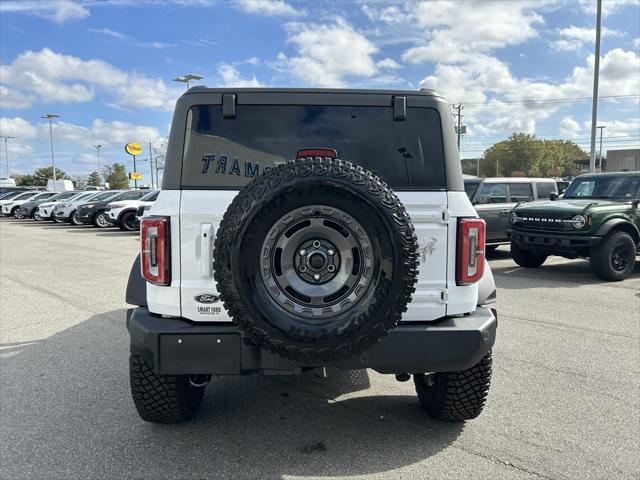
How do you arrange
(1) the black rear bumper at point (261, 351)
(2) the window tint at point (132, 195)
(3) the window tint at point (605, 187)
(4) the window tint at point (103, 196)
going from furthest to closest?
(4) the window tint at point (103, 196) < (2) the window tint at point (132, 195) < (3) the window tint at point (605, 187) < (1) the black rear bumper at point (261, 351)

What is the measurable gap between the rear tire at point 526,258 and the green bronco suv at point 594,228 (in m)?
0.48

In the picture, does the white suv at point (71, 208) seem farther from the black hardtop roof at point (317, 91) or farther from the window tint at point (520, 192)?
the black hardtop roof at point (317, 91)

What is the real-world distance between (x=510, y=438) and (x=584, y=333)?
2803 millimetres

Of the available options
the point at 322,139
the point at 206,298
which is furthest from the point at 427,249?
the point at 206,298

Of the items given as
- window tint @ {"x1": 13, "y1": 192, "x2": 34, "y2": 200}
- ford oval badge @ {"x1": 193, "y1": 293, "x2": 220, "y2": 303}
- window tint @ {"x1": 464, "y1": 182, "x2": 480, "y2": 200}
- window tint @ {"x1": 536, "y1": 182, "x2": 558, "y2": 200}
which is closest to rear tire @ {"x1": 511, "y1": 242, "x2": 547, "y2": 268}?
window tint @ {"x1": 464, "y1": 182, "x2": 480, "y2": 200}

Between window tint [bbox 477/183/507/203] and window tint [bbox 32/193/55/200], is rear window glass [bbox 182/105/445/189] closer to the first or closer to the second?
window tint [bbox 477/183/507/203]

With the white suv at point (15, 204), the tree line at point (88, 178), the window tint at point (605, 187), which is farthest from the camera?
the tree line at point (88, 178)

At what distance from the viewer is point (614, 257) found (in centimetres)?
832

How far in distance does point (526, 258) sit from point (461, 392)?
746 centimetres

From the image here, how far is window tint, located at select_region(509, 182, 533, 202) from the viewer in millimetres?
11344

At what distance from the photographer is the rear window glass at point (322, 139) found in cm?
279

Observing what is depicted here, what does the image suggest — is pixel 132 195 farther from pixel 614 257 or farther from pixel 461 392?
pixel 461 392

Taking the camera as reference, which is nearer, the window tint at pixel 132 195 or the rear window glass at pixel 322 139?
the rear window glass at pixel 322 139

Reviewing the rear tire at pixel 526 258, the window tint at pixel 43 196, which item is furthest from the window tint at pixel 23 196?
the rear tire at pixel 526 258
